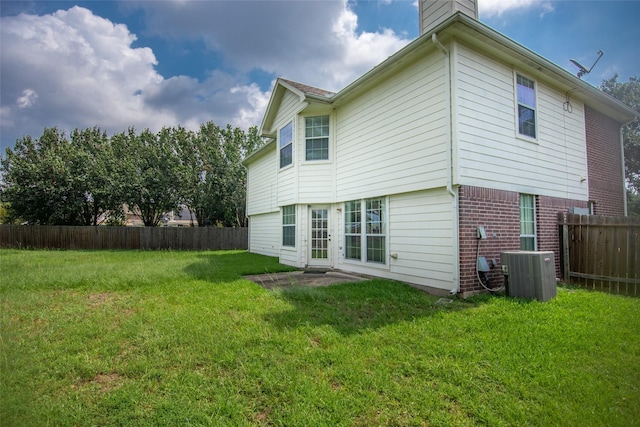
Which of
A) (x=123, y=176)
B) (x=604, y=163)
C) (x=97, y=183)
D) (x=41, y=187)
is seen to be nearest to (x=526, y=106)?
(x=604, y=163)

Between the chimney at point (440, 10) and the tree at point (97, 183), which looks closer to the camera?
the chimney at point (440, 10)

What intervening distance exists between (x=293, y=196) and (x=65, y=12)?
22.4 ft

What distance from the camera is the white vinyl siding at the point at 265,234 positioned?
1420cm

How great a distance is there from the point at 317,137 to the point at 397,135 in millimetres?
3381

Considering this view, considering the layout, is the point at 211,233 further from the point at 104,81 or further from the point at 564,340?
the point at 564,340

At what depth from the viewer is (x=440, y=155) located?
20.8 feet

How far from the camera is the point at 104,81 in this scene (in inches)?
274

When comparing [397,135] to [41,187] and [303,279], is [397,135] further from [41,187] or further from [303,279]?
[41,187]

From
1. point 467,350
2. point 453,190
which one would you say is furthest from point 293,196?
point 467,350

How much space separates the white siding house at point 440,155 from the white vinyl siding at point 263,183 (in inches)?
142

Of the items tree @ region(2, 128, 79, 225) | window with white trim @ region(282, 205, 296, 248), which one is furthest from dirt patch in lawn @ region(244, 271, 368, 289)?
tree @ region(2, 128, 79, 225)

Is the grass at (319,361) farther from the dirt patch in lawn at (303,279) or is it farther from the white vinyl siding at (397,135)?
the white vinyl siding at (397,135)

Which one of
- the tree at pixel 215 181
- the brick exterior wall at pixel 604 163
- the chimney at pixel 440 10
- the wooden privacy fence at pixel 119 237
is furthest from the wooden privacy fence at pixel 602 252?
the tree at pixel 215 181

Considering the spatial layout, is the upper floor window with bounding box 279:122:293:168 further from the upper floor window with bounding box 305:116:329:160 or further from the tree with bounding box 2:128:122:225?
the tree with bounding box 2:128:122:225
